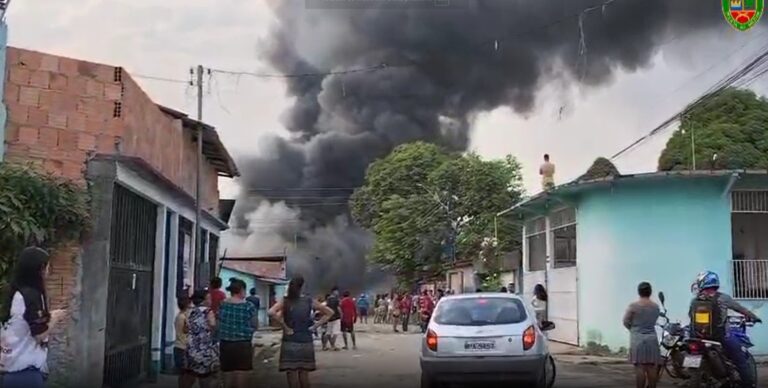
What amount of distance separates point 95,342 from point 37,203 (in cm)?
172

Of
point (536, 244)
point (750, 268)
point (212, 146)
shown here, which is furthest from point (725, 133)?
point (212, 146)

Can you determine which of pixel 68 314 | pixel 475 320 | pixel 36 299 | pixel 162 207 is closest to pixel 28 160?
pixel 68 314

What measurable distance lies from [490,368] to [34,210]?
5.42m

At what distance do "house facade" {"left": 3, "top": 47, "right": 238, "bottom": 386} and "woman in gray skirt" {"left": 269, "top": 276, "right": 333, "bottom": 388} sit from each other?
7.02ft

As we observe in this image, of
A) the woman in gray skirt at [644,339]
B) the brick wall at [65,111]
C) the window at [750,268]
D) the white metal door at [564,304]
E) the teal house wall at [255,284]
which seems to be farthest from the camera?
the teal house wall at [255,284]

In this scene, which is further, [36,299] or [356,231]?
[356,231]

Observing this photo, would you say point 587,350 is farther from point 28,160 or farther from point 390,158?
point 390,158

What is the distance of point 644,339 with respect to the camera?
9.39m

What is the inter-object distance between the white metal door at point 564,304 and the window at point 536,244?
140 cm

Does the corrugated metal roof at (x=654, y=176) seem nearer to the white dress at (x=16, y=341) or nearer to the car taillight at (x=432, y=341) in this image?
the car taillight at (x=432, y=341)

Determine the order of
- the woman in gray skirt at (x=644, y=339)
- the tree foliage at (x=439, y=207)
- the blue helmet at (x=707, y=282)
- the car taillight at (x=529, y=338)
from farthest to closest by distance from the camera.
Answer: the tree foliage at (x=439, y=207) → the car taillight at (x=529, y=338) → the blue helmet at (x=707, y=282) → the woman in gray skirt at (x=644, y=339)

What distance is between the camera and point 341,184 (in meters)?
51.0

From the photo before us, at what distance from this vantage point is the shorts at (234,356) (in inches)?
352

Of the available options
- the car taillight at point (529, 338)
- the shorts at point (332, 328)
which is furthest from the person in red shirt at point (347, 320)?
the car taillight at point (529, 338)
